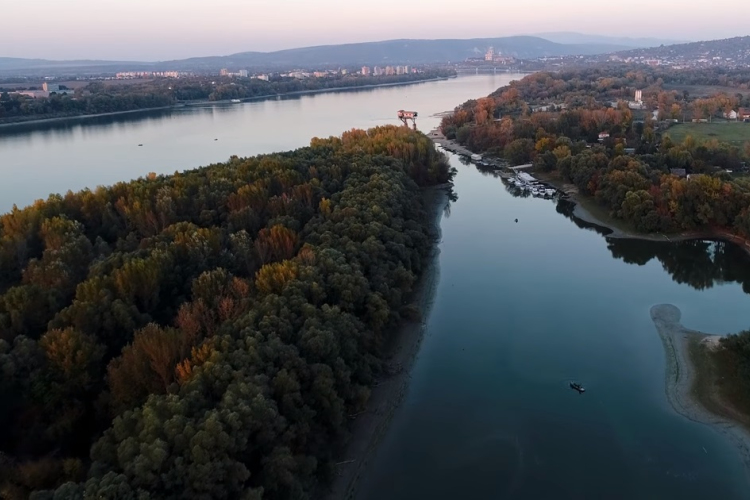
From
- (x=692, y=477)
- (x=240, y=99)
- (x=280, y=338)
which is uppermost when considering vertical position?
(x=240, y=99)

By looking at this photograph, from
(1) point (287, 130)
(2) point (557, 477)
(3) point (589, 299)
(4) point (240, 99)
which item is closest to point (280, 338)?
(2) point (557, 477)

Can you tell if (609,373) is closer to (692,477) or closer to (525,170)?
(692,477)

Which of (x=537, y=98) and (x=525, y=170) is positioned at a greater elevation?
(x=537, y=98)

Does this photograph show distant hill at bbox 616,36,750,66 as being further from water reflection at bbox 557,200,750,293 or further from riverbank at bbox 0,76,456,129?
water reflection at bbox 557,200,750,293

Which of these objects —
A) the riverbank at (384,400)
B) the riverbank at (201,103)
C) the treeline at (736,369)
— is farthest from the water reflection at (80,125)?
the treeline at (736,369)

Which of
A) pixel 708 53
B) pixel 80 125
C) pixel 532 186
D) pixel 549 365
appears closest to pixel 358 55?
pixel 708 53

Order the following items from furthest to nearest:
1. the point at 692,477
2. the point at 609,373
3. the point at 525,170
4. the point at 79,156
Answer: the point at 79,156, the point at 525,170, the point at 609,373, the point at 692,477
